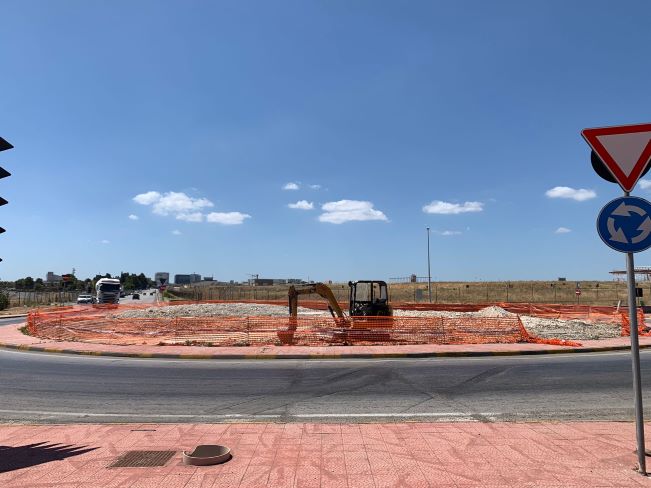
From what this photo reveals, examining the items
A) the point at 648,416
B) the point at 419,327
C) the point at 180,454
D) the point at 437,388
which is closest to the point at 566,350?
the point at 419,327

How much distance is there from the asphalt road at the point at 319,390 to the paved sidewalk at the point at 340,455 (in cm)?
97

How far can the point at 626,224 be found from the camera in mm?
4887

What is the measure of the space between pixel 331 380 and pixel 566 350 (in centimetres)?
924

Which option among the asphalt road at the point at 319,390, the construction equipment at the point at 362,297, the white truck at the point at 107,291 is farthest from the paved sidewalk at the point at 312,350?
the white truck at the point at 107,291

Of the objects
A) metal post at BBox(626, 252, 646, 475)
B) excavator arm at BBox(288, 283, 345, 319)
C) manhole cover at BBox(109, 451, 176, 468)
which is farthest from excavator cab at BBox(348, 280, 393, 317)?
metal post at BBox(626, 252, 646, 475)

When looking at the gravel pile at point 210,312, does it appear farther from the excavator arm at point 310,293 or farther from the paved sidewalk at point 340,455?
the paved sidewalk at point 340,455

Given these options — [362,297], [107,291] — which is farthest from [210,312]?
[107,291]

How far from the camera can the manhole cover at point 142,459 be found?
534cm

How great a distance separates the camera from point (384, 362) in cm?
1441

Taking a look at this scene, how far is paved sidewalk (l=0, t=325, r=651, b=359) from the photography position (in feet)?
51.0

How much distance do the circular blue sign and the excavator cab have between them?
1570 cm

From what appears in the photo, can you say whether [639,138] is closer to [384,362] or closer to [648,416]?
[648,416]

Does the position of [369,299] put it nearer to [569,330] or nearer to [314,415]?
[569,330]

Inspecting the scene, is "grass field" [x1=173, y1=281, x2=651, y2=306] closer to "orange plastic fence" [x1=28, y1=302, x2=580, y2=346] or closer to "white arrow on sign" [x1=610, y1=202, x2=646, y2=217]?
"orange plastic fence" [x1=28, y1=302, x2=580, y2=346]
